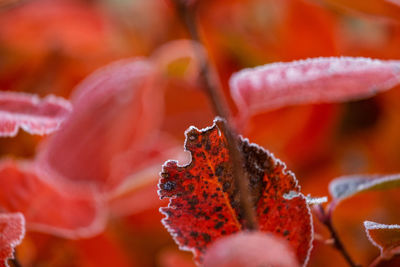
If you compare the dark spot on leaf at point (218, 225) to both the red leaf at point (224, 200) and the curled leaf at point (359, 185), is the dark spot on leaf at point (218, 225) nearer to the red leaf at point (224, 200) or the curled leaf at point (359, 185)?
the red leaf at point (224, 200)

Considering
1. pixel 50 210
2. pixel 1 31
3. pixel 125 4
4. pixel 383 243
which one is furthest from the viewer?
pixel 125 4

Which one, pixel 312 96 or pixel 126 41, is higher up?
pixel 126 41

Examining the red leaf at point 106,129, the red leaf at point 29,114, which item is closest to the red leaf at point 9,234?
the red leaf at point 29,114

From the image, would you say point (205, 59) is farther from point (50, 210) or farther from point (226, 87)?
point (226, 87)

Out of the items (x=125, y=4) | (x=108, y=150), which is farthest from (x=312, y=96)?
(x=125, y=4)

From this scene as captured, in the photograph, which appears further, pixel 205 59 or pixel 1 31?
pixel 1 31

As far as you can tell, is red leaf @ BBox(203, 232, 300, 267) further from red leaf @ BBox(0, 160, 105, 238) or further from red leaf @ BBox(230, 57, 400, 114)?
red leaf @ BBox(0, 160, 105, 238)

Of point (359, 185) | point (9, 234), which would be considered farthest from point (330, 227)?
point (9, 234)
